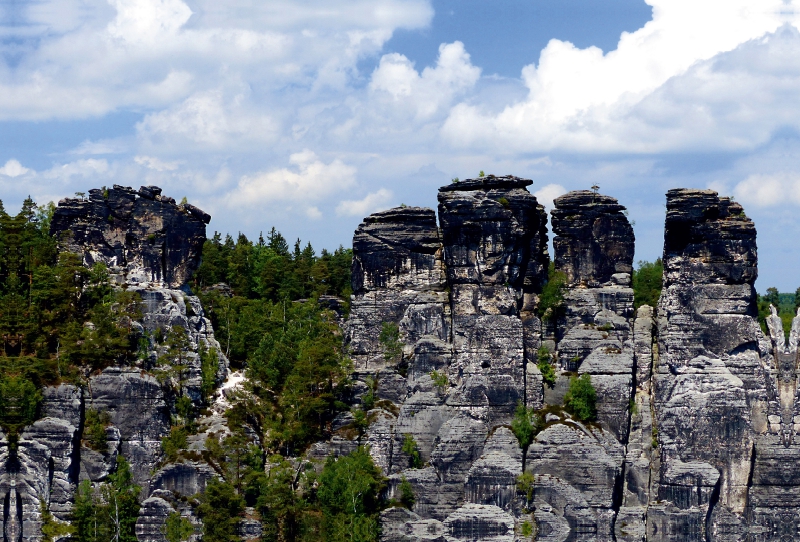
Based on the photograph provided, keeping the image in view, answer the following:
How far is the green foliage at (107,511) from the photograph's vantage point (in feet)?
240

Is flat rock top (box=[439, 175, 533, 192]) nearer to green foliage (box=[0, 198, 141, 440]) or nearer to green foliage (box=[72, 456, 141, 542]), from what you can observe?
green foliage (box=[0, 198, 141, 440])

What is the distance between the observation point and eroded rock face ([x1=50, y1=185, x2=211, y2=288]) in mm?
82188

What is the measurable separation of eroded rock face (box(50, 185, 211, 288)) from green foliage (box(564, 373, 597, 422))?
25969 mm

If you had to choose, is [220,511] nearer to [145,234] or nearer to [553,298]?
[145,234]

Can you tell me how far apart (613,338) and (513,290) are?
22.5ft

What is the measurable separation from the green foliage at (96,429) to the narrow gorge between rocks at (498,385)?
30 centimetres

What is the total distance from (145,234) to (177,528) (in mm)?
19943

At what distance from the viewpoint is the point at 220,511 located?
72.6 m

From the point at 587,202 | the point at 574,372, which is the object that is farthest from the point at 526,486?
the point at 587,202

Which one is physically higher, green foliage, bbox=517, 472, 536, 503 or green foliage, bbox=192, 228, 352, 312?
green foliage, bbox=192, 228, 352, 312

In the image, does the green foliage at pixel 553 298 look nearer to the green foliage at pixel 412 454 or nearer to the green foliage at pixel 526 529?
the green foliage at pixel 412 454

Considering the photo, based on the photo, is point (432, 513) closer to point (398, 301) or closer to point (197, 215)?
point (398, 301)

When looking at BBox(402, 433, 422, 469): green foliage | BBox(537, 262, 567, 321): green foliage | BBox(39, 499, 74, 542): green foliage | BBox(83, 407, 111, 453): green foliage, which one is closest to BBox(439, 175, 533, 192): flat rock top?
BBox(537, 262, 567, 321): green foliage

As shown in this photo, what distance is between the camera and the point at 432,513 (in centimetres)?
7431
